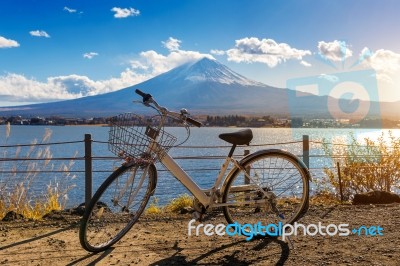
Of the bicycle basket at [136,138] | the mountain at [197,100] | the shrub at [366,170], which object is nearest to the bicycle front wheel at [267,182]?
the bicycle basket at [136,138]

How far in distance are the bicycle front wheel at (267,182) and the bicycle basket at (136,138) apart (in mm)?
721

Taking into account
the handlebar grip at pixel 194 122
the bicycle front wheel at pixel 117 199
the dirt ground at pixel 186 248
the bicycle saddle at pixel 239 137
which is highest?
the handlebar grip at pixel 194 122

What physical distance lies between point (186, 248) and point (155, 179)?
668 mm

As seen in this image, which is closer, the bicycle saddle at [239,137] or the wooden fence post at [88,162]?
the bicycle saddle at [239,137]

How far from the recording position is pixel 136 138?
3.61m

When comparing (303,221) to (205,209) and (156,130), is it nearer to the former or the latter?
(205,209)

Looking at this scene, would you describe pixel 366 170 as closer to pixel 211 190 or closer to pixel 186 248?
pixel 211 190

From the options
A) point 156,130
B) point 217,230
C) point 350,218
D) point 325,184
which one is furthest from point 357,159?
point 156,130

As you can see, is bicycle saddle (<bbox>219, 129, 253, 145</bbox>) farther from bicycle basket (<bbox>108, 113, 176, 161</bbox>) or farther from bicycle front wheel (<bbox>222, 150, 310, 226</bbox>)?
bicycle basket (<bbox>108, 113, 176, 161</bbox>)

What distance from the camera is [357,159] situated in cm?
917

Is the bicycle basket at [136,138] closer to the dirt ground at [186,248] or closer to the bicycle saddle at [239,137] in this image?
the bicycle saddle at [239,137]

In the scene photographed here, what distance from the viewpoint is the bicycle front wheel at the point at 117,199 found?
3664mm

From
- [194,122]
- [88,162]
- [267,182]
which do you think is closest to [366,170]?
[267,182]

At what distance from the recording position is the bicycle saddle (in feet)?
12.9
